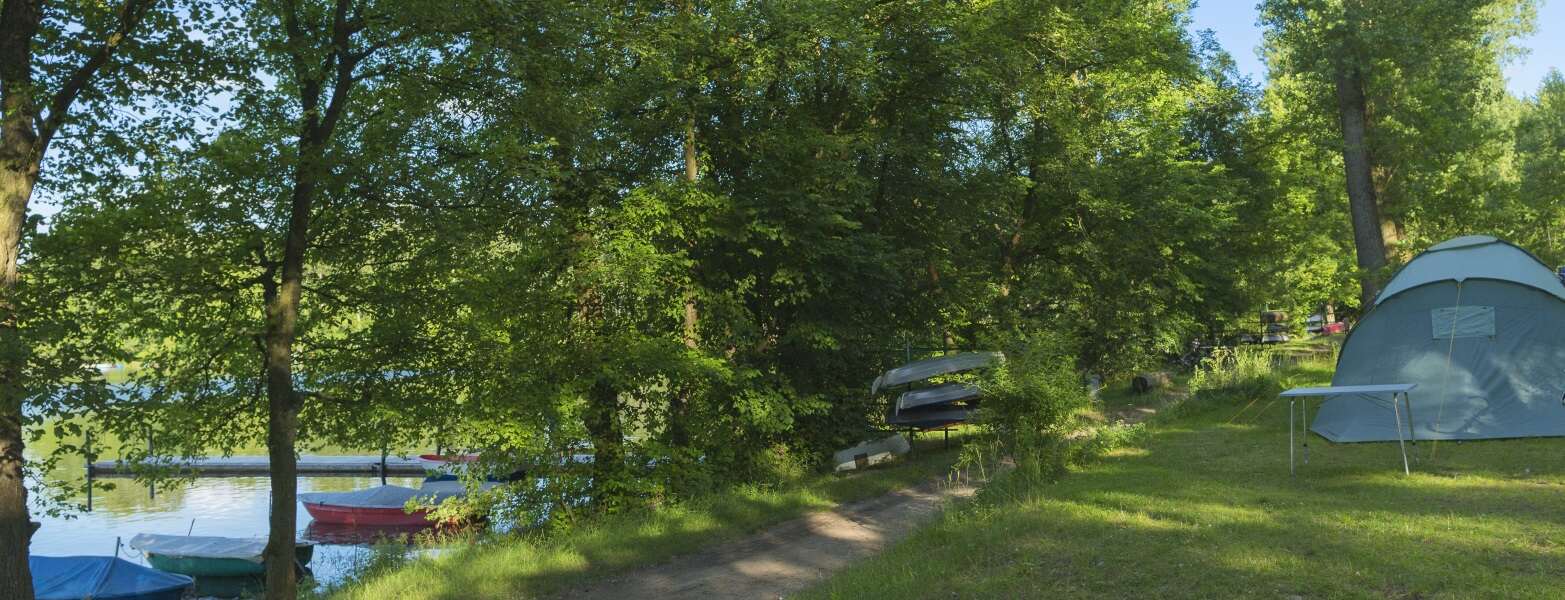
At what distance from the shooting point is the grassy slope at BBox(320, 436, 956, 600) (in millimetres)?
10125

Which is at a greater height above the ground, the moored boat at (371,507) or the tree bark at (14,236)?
the tree bark at (14,236)

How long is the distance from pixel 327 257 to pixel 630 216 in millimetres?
3887

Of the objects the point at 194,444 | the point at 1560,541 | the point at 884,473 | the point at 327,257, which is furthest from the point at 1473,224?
the point at 194,444

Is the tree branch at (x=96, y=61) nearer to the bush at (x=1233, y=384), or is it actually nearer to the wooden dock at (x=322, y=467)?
the bush at (x=1233, y=384)

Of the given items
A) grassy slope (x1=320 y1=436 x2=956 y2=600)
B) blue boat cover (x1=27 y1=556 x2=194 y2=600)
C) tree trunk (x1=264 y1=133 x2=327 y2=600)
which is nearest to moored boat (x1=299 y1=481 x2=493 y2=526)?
blue boat cover (x1=27 y1=556 x2=194 y2=600)

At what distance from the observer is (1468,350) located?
532 inches

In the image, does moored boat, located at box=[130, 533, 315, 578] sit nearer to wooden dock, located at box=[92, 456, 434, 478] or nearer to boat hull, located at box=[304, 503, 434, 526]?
boat hull, located at box=[304, 503, 434, 526]

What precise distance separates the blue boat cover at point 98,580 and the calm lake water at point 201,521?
9.12ft

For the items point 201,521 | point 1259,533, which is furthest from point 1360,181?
point 201,521

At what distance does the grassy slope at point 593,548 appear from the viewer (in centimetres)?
1012

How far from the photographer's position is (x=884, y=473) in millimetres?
16891

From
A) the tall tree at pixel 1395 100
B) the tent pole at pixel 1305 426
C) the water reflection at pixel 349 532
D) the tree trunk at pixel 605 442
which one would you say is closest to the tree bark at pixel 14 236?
the tree trunk at pixel 605 442

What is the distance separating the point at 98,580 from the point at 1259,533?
18170mm

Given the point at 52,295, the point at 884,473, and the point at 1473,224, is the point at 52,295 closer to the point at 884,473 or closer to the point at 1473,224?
the point at 884,473
